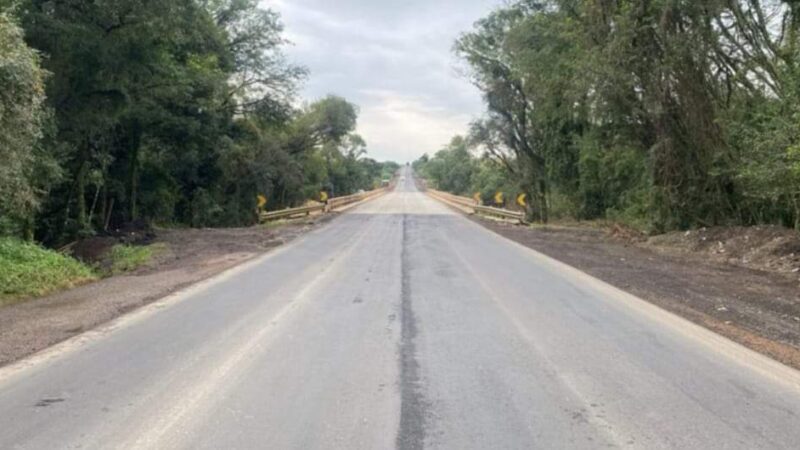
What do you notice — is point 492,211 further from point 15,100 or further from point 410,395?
point 410,395

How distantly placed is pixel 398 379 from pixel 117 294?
276 inches

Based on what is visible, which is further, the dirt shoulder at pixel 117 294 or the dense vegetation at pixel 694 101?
the dense vegetation at pixel 694 101

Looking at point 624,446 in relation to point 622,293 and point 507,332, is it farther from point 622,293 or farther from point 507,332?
point 622,293

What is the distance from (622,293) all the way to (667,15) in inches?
443

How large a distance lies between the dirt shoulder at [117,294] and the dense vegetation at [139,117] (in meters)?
2.75

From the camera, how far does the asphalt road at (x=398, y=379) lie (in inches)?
191

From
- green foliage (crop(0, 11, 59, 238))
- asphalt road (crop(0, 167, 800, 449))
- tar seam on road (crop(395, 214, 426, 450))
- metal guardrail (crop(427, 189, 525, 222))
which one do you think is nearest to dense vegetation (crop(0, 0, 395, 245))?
green foliage (crop(0, 11, 59, 238))

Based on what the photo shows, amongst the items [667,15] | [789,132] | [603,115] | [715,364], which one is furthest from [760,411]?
[603,115]

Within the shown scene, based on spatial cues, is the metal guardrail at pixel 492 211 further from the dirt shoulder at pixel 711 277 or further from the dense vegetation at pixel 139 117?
the dense vegetation at pixel 139 117

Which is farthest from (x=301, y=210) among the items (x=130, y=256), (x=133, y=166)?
(x=130, y=256)

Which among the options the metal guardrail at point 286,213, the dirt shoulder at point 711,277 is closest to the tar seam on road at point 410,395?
the dirt shoulder at point 711,277

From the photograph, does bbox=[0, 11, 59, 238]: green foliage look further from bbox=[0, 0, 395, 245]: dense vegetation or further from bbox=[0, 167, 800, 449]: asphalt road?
bbox=[0, 167, 800, 449]: asphalt road

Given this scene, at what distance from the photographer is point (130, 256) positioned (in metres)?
18.5

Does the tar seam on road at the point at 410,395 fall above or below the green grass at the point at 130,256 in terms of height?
above
